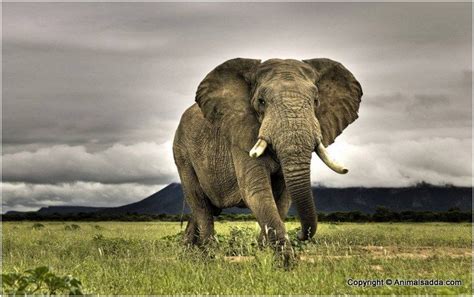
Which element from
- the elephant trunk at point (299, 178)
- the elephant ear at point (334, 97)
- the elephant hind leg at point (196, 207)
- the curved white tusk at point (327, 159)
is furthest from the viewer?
the elephant hind leg at point (196, 207)

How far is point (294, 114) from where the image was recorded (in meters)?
12.6

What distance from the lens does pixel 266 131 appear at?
12.9 metres

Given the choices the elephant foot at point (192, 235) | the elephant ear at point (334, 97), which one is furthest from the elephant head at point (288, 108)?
the elephant foot at point (192, 235)

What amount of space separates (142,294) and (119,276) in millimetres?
1795

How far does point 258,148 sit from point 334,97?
2945mm

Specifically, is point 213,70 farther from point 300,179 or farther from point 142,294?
point 142,294

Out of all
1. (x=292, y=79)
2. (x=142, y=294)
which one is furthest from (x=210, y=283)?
(x=292, y=79)

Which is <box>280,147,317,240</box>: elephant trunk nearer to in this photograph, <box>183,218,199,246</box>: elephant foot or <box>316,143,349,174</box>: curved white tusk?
<box>316,143,349,174</box>: curved white tusk

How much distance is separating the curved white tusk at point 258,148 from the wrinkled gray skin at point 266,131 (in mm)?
105

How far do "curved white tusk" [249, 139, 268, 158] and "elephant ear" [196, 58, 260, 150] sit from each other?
2.79 ft

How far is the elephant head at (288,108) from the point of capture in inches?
492

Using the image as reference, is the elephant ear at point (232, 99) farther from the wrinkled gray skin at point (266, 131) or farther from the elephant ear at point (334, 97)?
the elephant ear at point (334, 97)

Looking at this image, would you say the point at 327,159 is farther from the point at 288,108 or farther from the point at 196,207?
the point at 196,207

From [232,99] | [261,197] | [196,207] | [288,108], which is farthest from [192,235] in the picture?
[288,108]
